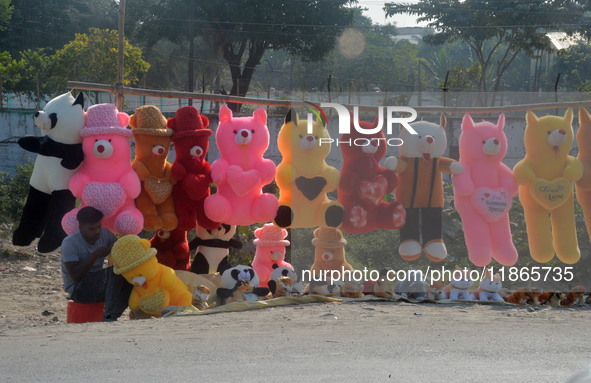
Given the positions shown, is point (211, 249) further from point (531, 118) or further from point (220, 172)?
point (531, 118)

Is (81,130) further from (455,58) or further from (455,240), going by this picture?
(455,58)

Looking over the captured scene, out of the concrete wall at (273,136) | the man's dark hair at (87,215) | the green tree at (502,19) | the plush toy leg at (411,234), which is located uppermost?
the green tree at (502,19)

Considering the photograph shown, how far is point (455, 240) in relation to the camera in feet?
26.9

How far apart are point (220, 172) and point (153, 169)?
61 cm

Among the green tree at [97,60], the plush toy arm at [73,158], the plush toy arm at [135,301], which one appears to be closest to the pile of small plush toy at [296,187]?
the plush toy arm at [73,158]

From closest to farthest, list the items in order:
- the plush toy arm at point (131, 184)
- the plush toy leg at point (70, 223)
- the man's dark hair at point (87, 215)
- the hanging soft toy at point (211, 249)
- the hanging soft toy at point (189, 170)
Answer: the man's dark hair at point (87, 215)
the plush toy leg at point (70, 223)
the plush toy arm at point (131, 184)
the hanging soft toy at point (189, 170)
the hanging soft toy at point (211, 249)

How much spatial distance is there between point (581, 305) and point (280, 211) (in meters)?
3.21

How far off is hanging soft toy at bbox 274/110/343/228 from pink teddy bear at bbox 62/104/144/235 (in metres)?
1.32

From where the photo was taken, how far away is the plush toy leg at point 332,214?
16.3 feet

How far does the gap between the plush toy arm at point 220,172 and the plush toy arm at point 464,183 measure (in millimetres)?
2179

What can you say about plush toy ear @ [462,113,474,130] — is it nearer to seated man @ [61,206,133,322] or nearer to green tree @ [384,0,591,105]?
seated man @ [61,206,133,322]

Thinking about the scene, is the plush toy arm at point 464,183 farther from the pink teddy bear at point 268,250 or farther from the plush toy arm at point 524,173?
the pink teddy bear at point 268,250

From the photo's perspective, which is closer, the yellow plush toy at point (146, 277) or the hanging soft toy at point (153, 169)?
the yellow plush toy at point (146, 277)

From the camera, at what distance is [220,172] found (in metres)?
4.97
